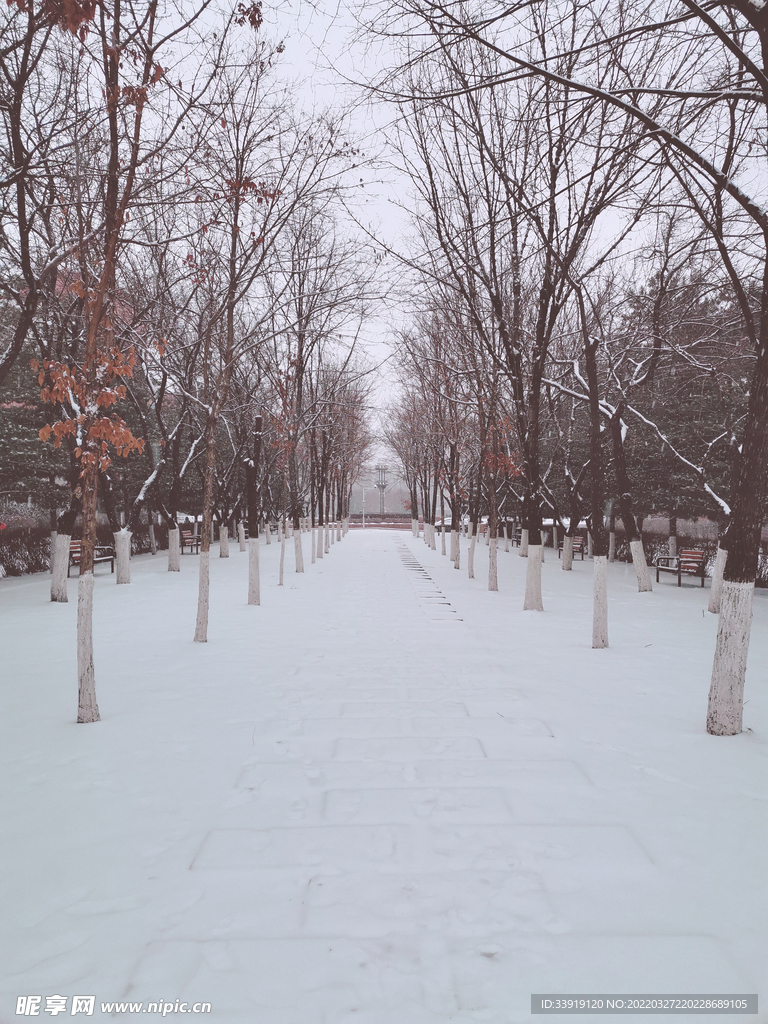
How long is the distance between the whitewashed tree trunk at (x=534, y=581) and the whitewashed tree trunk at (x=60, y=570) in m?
9.19

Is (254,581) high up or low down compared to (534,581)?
down

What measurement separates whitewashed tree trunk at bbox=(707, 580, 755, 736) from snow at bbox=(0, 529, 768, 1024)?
0.19 m

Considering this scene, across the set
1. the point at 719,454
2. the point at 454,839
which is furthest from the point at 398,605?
the point at 719,454

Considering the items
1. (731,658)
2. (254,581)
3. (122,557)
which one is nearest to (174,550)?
(122,557)

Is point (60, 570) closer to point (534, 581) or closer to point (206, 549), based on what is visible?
point (206, 549)

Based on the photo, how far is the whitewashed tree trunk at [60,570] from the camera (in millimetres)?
12492

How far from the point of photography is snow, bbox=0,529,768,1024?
2.36 m

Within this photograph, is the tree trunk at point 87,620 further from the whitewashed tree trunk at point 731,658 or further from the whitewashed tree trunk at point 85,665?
the whitewashed tree trunk at point 731,658

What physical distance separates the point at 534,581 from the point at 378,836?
810 cm

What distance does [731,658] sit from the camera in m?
4.76

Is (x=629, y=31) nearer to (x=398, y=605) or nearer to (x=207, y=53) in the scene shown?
(x=207, y=53)

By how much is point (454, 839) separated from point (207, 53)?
29.5ft

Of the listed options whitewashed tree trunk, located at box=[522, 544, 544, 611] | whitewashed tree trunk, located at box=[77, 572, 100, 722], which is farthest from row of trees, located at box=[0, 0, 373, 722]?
whitewashed tree trunk, located at box=[522, 544, 544, 611]

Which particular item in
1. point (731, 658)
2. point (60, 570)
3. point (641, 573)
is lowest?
point (641, 573)
